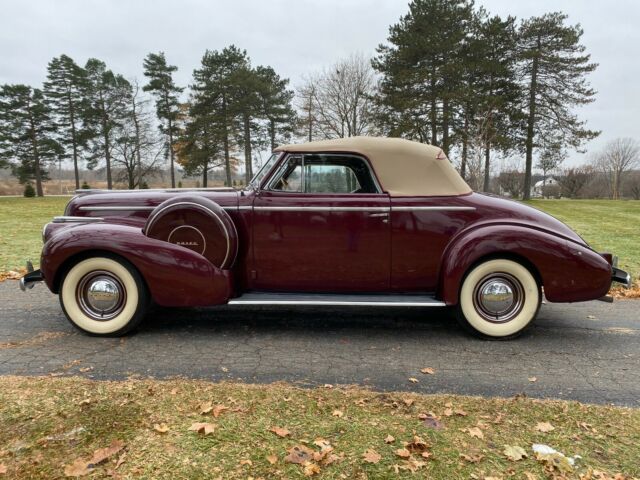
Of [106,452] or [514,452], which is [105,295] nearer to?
[106,452]

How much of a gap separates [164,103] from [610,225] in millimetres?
38156

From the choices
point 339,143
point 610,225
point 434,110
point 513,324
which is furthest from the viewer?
point 434,110

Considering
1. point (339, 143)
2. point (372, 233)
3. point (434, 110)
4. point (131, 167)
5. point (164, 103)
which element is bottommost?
point (372, 233)

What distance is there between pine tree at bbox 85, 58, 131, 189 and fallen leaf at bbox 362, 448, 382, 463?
4437 centimetres

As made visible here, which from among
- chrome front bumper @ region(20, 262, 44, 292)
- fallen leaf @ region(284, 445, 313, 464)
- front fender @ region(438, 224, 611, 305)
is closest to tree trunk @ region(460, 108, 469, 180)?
front fender @ region(438, 224, 611, 305)

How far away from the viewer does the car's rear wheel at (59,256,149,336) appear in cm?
412

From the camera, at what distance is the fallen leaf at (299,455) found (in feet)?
7.44

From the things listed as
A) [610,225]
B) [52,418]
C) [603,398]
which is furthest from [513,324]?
[610,225]

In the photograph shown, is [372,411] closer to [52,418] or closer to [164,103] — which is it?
[52,418]

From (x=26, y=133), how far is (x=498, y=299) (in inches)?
1894

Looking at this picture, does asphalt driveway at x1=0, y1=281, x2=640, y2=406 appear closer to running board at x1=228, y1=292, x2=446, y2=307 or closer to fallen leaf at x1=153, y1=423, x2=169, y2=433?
running board at x1=228, y1=292, x2=446, y2=307

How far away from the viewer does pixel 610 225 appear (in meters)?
15.2

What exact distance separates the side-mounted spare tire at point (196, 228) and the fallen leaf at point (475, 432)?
2609 millimetres

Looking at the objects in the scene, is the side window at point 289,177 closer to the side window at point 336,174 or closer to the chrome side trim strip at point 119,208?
the side window at point 336,174
